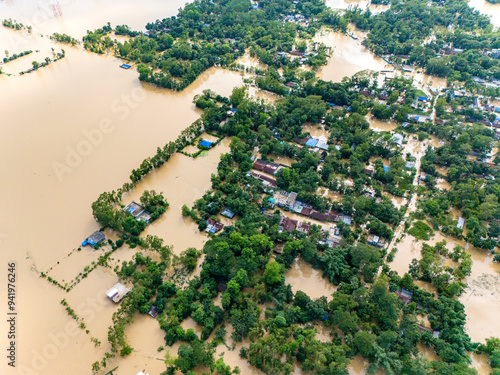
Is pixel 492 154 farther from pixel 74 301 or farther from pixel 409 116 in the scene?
pixel 74 301

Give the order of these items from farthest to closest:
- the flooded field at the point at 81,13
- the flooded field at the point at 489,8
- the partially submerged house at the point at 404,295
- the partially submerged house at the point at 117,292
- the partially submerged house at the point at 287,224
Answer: the flooded field at the point at 489,8
the flooded field at the point at 81,13
the partially submerged house at the point at 287,224
the partially submerged house at the point at 117,292
the partially submerged house at the point at 404,295

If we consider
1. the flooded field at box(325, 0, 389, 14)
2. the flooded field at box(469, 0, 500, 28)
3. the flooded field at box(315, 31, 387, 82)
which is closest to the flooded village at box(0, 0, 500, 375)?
the flooded field at box(315, 31, 387, 82)

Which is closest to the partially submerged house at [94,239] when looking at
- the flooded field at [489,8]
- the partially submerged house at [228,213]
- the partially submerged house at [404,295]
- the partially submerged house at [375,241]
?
the partially submerged house at [228,213]

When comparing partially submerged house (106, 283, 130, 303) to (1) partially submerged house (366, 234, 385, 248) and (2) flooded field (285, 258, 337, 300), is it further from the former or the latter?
(1) partially submerged house (366, 234, 385, 248)

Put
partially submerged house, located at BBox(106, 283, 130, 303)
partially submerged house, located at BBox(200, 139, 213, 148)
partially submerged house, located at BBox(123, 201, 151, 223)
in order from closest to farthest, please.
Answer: partially submerged house, located at BBox(106, 283, 130, 303), partially submerged house, located at BBox(123, 201, 151, 223), partially submerged house, located at BBox(200, 139, 213, 148)
